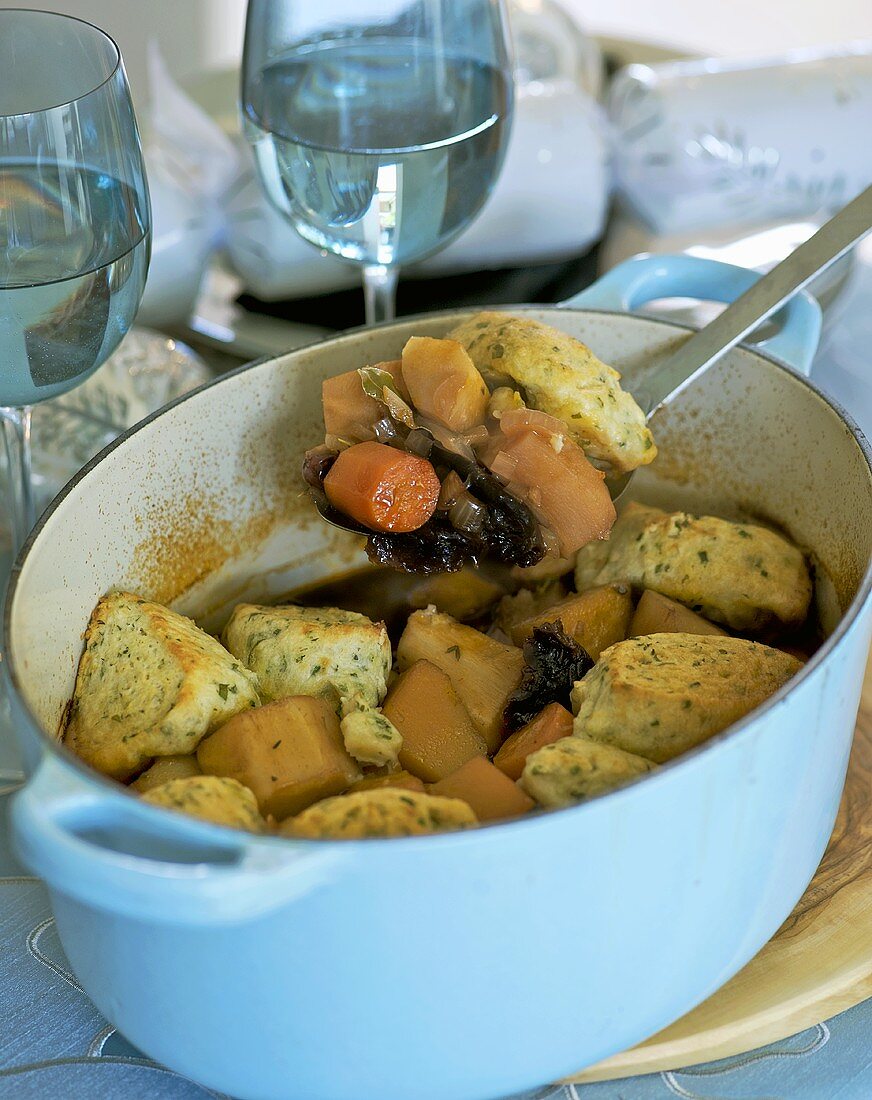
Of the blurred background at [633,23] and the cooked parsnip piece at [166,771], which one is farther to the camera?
the blurred background at [633,23]

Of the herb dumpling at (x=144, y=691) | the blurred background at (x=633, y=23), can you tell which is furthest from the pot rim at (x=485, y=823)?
the blurred background at (x=633, y=23)

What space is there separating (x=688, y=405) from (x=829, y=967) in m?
0.56

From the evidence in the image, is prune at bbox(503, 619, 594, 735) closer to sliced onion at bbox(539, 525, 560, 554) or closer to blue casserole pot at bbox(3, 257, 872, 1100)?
sliced onion at bbox(539, 525, 560, 554)

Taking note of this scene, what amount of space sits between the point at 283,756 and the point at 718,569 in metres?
0.44

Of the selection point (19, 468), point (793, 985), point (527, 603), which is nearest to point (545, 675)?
point (527, 603)

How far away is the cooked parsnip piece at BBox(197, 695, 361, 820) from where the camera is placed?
904 mm

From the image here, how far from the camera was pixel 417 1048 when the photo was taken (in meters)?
0.78

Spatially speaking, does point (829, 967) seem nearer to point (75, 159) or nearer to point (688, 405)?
point (688, 405)

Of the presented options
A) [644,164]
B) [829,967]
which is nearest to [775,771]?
[829,967]

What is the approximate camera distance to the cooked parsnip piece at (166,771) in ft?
3.11

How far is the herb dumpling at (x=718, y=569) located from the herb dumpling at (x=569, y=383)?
3.1 inches

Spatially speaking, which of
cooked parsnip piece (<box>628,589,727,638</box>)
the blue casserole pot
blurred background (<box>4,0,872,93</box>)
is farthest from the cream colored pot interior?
blurred background (<box>4,0,872,93</box>)

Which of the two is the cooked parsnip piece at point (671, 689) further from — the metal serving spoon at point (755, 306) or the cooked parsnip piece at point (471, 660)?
the metal serving spoon at point (755, 306)

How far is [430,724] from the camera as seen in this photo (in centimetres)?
102
